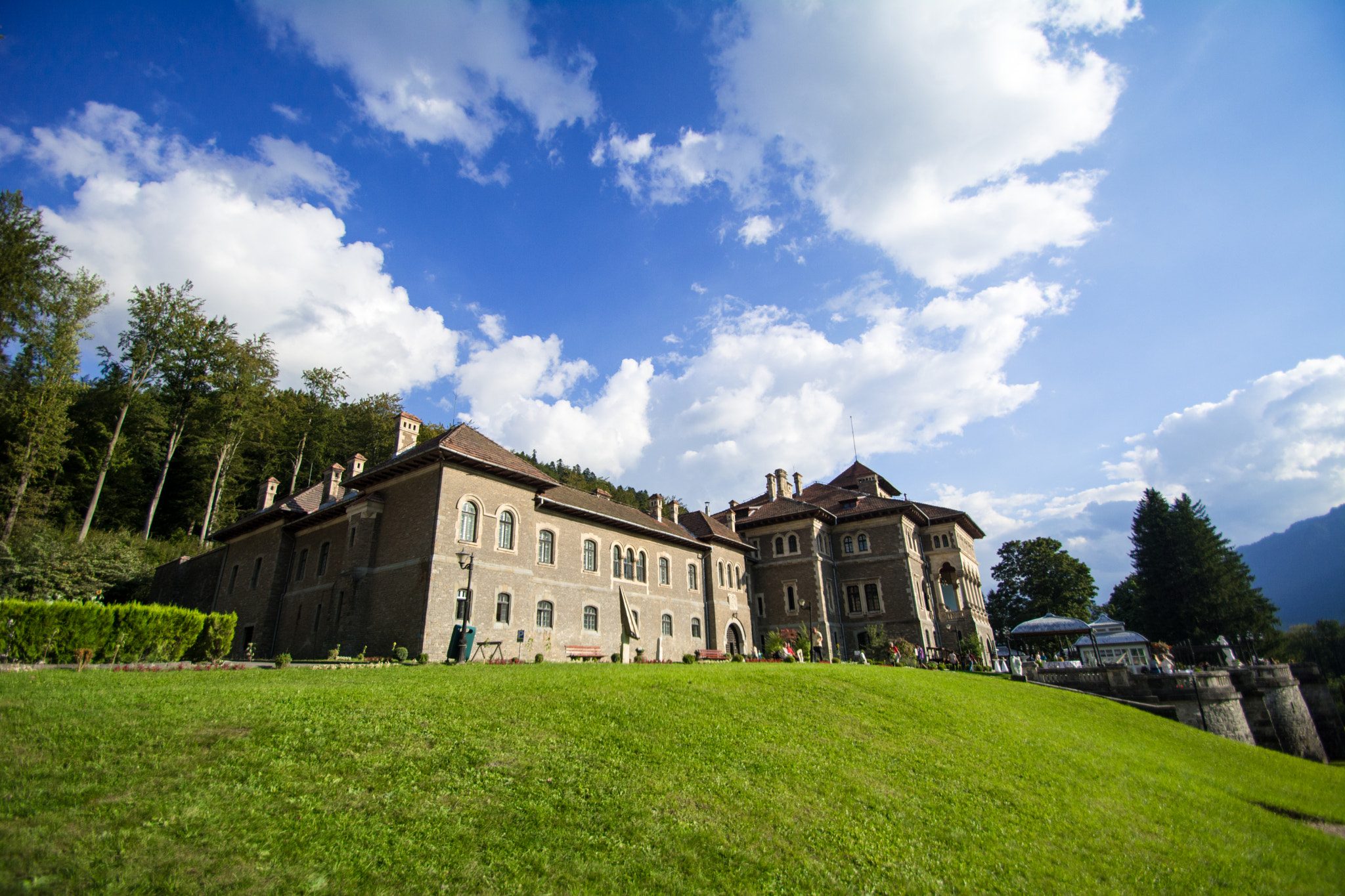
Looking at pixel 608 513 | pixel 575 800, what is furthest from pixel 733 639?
pixel 575 800

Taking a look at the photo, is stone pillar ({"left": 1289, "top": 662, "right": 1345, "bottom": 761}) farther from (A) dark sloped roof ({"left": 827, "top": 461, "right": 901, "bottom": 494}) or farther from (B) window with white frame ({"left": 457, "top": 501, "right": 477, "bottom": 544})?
(B) window with white frame ({"left": 457, "top": 501, "right": 477, "bottom": 544})

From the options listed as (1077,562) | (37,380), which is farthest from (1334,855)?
(1077,562)

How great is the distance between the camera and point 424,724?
345 inches

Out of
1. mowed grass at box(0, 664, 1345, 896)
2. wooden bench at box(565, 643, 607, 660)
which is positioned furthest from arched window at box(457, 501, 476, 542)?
mowed grass at box(0, 664, 1345, 896)

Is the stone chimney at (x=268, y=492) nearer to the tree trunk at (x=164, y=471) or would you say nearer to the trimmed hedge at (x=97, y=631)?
the tree trunk at (x=164, y=471)

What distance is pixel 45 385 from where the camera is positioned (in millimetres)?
29906

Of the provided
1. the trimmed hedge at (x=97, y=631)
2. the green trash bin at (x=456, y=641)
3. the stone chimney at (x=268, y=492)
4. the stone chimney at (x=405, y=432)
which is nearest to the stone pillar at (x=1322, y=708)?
the green trash bin at (x=456, y=641)

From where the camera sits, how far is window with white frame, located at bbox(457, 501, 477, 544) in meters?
22.0

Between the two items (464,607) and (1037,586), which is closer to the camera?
(464,607)

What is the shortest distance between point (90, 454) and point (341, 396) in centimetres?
1587

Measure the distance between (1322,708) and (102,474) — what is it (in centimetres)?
6473

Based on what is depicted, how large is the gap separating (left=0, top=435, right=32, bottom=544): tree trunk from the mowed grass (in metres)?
24.9

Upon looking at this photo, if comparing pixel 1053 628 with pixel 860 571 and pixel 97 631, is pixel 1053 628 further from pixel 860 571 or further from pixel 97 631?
pixel 97 631

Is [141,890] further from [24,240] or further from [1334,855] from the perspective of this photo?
[24,240]
